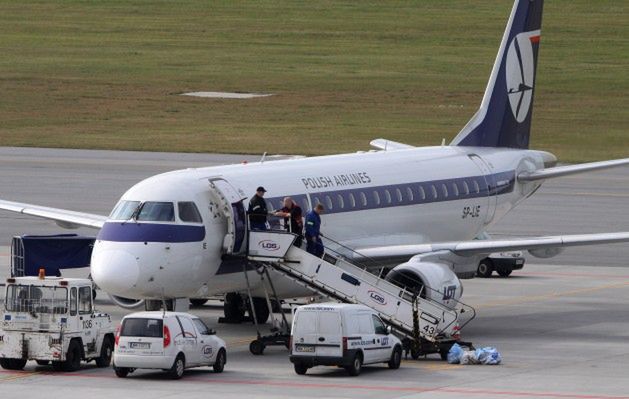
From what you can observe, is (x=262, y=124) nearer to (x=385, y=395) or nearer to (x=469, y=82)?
(x=469, y=82)

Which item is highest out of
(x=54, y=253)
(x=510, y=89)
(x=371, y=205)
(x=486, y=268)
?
(x=510, y=89)

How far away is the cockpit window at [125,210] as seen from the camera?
42.7 m

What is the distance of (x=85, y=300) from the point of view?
40.2 meters

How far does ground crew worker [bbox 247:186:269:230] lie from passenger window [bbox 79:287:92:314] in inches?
226

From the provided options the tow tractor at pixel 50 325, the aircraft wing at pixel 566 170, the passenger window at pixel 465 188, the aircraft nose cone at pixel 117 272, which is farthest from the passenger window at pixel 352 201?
the tow tractor at pixel 50 325

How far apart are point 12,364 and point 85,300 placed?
2436 mm

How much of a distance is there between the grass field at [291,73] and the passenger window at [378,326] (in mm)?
62435

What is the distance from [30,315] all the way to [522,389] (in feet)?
40.8

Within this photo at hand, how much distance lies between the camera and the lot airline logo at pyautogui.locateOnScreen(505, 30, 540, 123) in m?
60.1

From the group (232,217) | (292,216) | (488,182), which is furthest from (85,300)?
(488,182)

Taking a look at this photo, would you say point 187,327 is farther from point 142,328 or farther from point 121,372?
point 121,372

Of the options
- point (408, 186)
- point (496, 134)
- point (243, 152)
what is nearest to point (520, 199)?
point (496, 134)

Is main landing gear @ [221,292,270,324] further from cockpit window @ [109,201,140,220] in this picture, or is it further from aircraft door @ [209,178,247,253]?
cockpit window @ [109,201,140,220]

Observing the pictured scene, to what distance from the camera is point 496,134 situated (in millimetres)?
59812
